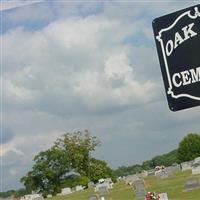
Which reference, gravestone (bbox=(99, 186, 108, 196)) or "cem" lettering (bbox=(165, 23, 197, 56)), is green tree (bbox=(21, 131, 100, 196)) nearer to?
gravestone (bbox=(99, 186, 108, 196))

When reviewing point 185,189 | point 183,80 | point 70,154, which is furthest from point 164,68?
point 70,154

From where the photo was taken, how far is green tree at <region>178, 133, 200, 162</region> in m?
83.2

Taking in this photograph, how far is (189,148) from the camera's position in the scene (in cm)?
8481

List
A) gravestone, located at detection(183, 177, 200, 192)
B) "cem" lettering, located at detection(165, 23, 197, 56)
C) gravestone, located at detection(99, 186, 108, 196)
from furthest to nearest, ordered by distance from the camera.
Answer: gravestone, located at detection(99, 186, 108, 196) → gravestone, located at detection(183, 177, 200, 192) → "cem" lettering, located at detection(165, 23, 197, 56)

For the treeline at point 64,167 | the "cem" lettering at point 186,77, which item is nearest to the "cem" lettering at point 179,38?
the "cem" lettering at point 186,77

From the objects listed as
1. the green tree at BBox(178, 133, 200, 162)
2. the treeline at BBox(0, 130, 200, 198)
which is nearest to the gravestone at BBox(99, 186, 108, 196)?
the treeline at BBox(0, 130, 200, 198)

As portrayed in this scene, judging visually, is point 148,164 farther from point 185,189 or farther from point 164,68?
point 164,68

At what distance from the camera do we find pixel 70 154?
2596 inches

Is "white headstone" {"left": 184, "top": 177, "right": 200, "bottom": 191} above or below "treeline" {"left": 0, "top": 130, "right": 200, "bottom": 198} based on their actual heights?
below

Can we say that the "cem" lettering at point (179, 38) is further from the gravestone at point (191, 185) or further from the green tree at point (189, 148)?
the green tree at point (189, 148)

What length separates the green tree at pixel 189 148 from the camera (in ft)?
273

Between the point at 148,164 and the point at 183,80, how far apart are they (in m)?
118

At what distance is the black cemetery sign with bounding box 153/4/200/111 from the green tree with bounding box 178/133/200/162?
3151 inches

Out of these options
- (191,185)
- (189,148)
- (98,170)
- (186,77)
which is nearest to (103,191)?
(191,185)
